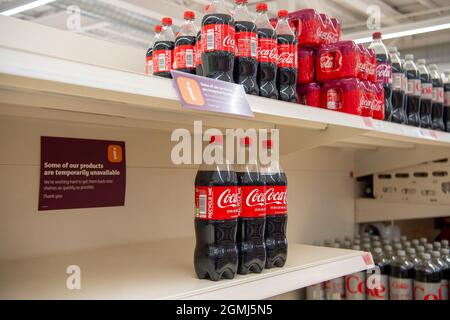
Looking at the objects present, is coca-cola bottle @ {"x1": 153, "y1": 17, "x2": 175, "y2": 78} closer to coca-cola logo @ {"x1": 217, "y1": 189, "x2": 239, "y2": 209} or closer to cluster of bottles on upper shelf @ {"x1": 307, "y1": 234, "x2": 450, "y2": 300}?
coca-cola logo @ {"x1": 217, "y1": 189, "x2": 239, "y2": 209}

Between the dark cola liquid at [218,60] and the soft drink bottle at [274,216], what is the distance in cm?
27

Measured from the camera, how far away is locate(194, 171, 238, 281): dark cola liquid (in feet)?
3.93

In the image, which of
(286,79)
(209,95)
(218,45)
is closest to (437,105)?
(286,79)

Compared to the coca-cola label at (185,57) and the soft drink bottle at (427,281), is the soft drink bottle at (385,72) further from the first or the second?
the coca-cola label at (185,57)

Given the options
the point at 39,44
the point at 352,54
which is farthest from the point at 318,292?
the point at 39,44

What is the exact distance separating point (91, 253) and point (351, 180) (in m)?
1.92

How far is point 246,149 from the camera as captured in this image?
133 cm

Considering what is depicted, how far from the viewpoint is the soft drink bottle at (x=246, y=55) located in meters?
1.29

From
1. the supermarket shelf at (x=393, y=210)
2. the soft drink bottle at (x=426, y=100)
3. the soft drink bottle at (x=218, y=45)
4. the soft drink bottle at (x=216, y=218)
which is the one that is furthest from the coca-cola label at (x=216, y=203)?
the supermarket shelf at (x=393, y=210)

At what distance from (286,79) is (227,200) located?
0.50 metres

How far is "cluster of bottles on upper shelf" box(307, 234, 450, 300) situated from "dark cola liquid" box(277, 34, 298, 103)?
1192mm

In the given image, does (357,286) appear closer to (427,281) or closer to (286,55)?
(427,281)

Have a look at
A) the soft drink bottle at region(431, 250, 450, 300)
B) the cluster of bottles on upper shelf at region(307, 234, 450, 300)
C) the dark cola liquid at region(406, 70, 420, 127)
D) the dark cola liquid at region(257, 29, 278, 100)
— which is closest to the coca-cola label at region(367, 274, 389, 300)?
the cluster of bottles on upper shelf at region(307, 234, 450, 300)
